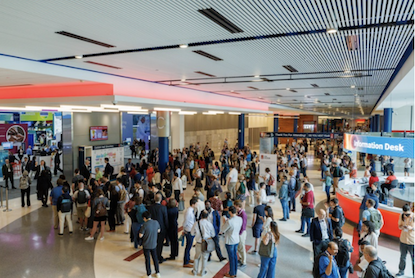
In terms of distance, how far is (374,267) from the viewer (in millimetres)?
3945

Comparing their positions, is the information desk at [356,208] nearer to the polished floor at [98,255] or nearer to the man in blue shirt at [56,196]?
the polished floor at [98,255]

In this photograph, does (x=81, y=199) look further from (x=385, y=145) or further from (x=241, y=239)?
(x=385, y=145)

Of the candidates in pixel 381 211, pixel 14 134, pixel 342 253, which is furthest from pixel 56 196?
pixel 14 134

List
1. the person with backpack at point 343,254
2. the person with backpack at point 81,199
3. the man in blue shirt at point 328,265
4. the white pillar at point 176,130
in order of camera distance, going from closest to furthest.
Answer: the man in blue shirt at point 328,265, the person with backpack at point 343,254, the person with backpack at point 81,199, the white pillar at point 176,130

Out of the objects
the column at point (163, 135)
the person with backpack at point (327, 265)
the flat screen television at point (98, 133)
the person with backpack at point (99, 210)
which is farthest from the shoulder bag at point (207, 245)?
the flat screen television at point (98, 133)

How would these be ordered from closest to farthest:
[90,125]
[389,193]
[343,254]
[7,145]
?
[343,254], [389,193], [90,125], [7,145]

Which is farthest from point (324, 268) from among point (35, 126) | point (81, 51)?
point (35, 126)

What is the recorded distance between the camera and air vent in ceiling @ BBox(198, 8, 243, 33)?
3869mm

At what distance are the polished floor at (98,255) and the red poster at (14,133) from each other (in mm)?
9585

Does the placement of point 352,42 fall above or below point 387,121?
above

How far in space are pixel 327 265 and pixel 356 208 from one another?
5.54 m

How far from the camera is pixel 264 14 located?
397cm

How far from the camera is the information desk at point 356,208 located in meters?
8.09

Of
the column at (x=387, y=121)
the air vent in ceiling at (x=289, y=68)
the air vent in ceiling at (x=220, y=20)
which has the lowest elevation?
the column at (x=387, y=121)
